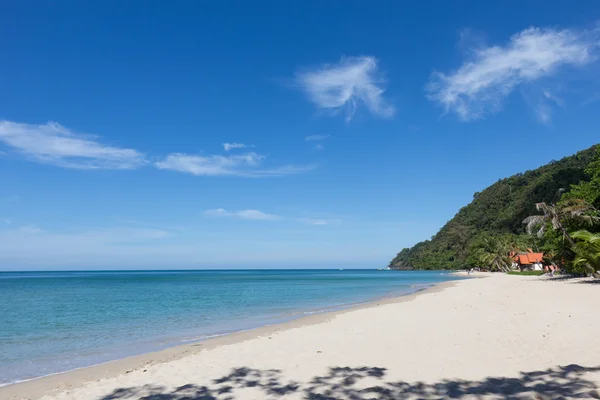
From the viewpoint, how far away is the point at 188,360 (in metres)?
9.78

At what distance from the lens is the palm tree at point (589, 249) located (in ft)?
82.1

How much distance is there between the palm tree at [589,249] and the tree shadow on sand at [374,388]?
71.6 ft

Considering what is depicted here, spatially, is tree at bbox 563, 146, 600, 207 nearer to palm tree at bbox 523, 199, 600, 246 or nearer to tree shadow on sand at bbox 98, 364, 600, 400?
palm tree at bbox 523, 199, 600, 246

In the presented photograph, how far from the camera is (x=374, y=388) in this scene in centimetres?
636

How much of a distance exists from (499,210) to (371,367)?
15331 cm

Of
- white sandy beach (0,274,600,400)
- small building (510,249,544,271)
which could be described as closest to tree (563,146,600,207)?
white sandy beach (0,274,600,400)

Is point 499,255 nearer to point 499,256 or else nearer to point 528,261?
point 499,256

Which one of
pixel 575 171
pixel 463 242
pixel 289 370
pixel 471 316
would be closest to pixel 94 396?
pixel 289 370

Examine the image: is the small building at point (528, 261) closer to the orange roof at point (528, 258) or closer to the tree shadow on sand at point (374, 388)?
the orange roof at point (528, 258)

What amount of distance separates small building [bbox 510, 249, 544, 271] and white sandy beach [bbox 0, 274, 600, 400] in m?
75.8

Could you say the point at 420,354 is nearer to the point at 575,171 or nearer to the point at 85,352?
the point at 85,352

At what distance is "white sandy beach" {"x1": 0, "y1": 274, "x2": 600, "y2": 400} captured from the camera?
6242 millimetres

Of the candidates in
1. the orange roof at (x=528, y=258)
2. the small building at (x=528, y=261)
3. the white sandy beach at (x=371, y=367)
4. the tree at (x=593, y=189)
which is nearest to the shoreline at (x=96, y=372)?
the white sandy beach at (x=371, y=367)

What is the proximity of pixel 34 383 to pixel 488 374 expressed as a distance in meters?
9.09
